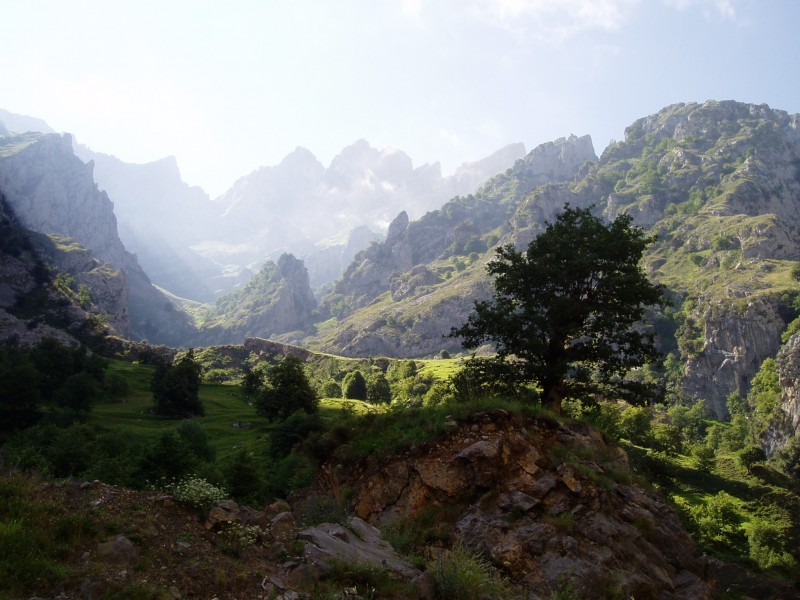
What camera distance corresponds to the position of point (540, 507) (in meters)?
13.8

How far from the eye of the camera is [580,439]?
57.1ft

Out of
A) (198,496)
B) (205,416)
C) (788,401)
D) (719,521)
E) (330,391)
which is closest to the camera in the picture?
(198,496)

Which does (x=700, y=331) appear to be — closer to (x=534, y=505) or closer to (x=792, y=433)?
(x=792, y=433)

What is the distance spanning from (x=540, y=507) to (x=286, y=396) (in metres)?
56.1

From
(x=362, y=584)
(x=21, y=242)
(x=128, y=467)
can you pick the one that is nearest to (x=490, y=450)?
(x=362, y=584)

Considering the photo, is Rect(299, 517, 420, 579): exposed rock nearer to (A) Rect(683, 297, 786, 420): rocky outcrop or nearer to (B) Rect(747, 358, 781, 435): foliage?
Answer: (B) Rect(747, 358, 781, 435): foliage

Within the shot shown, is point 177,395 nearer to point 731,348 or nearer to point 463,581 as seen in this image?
Answer: point 463,581

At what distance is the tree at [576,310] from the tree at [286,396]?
44973mm

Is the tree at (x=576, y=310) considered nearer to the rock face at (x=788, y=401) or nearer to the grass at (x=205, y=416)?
the grass at (x=205, y=416)

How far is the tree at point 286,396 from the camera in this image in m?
65.3

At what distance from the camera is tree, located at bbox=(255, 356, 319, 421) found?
65312 millimetres

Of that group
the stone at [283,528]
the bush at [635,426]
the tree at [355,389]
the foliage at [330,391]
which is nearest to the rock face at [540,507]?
the stone at [283,528]

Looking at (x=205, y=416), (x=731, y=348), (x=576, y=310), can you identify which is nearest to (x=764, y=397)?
(x=731, y=348)

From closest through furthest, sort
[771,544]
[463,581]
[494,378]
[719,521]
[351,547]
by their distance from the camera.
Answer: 1. [463,581]
2. [351,547]
3. [494,378]
4. [771,544]
5. [719,521]
